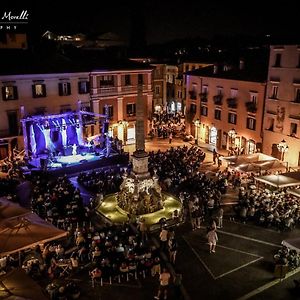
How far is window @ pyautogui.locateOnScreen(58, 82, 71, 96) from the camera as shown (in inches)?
1731

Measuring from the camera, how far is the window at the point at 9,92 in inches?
1570

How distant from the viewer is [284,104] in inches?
1486

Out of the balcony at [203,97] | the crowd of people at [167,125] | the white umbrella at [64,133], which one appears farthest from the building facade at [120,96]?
the balcony at [203,97]

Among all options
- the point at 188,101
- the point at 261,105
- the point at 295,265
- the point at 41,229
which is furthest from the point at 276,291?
the point at 188,101

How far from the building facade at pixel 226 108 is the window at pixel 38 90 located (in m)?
19.1

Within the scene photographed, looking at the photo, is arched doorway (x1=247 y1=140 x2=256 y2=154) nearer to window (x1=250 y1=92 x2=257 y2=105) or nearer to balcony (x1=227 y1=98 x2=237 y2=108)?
window (x1=250 y1=92 x2=257 y2=105)

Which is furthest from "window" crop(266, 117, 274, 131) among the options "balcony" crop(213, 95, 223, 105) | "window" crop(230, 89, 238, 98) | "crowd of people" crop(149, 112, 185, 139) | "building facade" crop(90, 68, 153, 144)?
"building facade" crop(90, 68, 153, 144)

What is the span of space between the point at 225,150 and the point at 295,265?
2691 centimetres

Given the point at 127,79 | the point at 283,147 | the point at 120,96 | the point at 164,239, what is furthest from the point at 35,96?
the point at 164,239

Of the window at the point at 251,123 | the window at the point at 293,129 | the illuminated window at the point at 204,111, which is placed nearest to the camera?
the window at the point at 293,129

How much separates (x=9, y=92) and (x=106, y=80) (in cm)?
1181

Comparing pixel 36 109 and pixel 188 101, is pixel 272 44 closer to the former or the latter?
pixel 188 101

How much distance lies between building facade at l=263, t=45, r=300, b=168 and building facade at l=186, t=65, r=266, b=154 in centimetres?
136

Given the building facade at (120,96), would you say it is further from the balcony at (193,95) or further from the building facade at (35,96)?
the balcony at (193,95)
